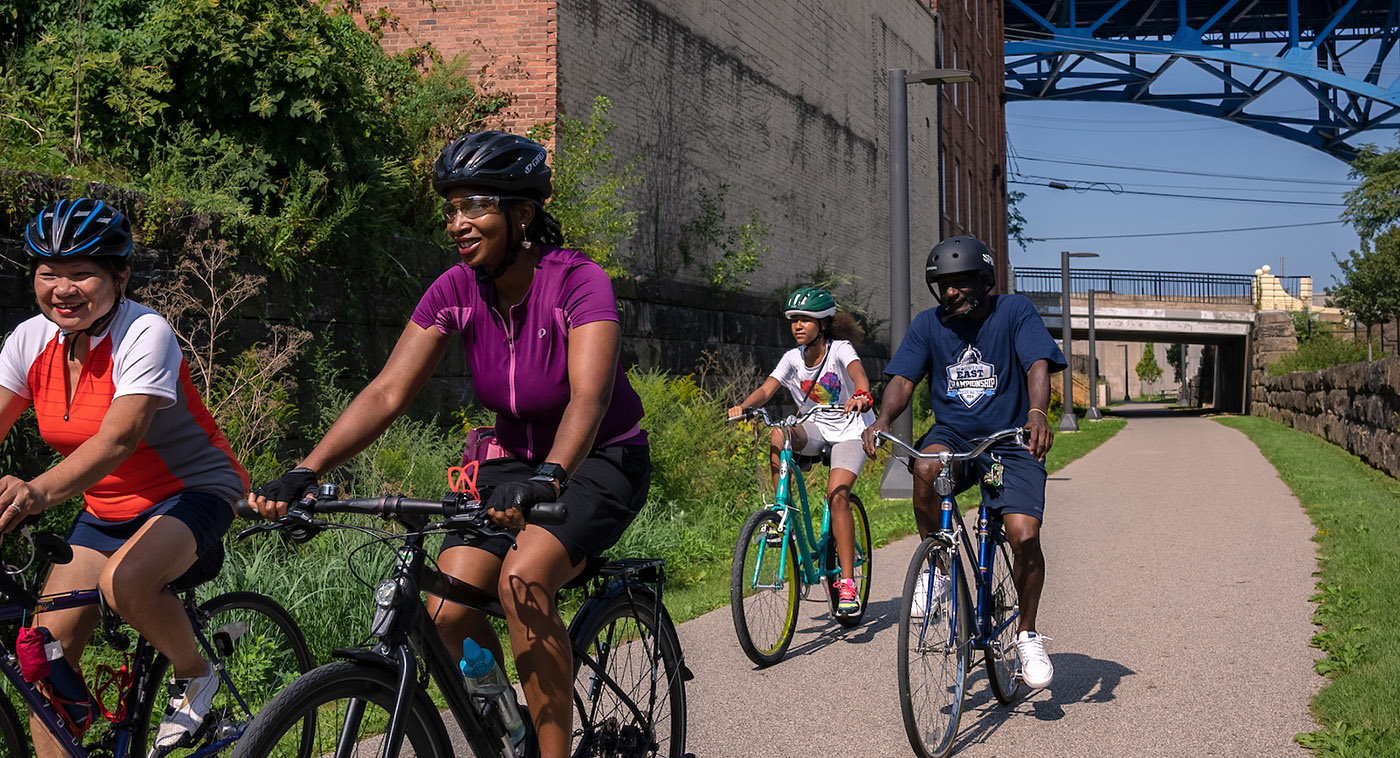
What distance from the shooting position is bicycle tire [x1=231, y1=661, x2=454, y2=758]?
264 cm

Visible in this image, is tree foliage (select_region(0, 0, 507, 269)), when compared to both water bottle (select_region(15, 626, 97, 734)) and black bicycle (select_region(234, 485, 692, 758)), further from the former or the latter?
black bicycle (select_region(234, 485, 692, 758))

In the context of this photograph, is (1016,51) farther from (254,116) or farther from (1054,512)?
(254,116)

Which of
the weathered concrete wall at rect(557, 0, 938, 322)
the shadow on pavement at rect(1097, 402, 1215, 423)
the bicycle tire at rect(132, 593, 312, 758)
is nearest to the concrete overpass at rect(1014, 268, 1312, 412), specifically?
the shadow on pavement at rect(1097, 402, 1215, 423)

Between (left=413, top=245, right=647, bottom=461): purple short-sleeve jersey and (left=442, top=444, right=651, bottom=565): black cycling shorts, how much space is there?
0.05 meters

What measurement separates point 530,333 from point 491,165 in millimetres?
456

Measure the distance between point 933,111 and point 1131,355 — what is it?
8604 centimetres

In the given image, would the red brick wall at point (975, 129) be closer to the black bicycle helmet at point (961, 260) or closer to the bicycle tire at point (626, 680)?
the black bicycle helmet at point (961, 260)

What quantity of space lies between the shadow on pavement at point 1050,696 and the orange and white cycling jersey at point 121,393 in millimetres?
3190

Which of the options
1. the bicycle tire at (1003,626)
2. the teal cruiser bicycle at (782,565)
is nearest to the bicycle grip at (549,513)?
the bicycle tire at (1003,626)

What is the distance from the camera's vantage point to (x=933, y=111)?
108 feet

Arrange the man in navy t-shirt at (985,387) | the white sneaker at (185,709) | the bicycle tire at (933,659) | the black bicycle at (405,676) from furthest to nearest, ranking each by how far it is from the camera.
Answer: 1. the man in navy t-shirt at (985,387)
2. the bicycle tire at (933,659)
3. the white sneaker at (185,709)
4. the black bicycle at (405,676)

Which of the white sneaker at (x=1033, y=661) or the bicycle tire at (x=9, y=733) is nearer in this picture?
the bicycle tire at (x=9, y=733)

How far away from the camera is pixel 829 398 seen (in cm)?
762

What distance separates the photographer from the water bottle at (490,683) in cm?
326
